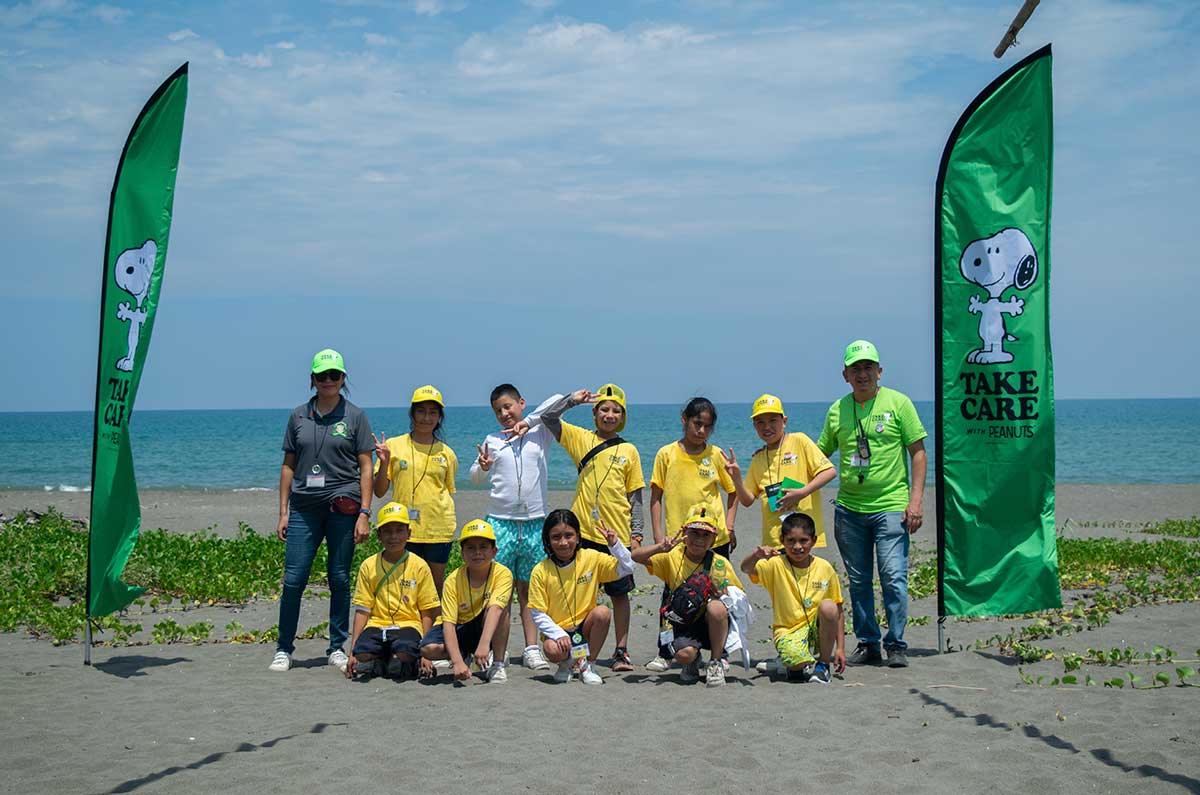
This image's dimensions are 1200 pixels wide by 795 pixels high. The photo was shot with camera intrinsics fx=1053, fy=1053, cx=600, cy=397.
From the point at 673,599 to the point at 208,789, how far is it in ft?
10.4

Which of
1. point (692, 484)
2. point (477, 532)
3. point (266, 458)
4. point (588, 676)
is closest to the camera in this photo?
point (588, 676)

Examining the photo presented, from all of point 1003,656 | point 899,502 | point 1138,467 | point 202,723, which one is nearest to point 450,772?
point 202,723

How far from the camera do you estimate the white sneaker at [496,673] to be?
667 centimetres

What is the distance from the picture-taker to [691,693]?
6375mm

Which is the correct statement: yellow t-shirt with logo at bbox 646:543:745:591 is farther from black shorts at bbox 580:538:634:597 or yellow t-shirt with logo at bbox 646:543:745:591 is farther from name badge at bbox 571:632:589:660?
name badge at bbox 571:632:589:660

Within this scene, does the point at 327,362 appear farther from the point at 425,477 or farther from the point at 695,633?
the point at 695,633

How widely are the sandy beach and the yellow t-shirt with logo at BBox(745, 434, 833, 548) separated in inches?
39.8

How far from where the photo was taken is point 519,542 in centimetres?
727

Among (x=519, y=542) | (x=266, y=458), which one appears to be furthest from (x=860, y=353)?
(x=266, y=458)

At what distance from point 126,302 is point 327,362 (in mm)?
1408

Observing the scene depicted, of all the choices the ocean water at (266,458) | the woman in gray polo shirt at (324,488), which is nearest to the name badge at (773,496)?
the woman in gray polo shirt at (324,488)

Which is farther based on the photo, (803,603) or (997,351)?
(997,351)

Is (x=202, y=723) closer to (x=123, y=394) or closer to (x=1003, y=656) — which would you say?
(x=123, y=394)

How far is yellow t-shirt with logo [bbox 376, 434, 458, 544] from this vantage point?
23.8 ft
